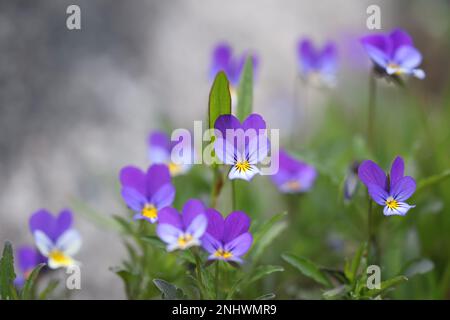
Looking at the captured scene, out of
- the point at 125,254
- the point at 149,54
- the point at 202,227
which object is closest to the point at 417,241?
the point at 202,227

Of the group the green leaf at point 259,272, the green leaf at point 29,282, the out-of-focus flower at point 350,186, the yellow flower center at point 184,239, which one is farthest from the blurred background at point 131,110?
the yellow flower center at point 184,239

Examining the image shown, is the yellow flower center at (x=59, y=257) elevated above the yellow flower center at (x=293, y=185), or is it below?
below

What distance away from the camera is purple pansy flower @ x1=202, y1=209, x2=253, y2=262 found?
1378 mm

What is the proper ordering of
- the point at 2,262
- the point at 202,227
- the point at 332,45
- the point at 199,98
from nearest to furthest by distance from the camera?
the point at 202,227
the point at 2,262
the point at 332,45
the point at 199,98

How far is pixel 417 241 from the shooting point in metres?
1.91

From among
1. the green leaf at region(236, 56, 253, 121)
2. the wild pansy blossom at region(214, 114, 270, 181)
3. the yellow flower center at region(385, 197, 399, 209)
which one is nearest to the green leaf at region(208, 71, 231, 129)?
the wild pansy blossom at region(214, 114, 270, 181)

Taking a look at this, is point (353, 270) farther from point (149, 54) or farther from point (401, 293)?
point (149, 54)

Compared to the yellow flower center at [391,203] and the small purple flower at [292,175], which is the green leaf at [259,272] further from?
the small purple flower at [292,175]

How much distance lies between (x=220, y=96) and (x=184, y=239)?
1.16ft

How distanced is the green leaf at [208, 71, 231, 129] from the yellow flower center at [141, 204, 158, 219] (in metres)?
0.27

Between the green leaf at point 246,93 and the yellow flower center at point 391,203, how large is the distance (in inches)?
17.7

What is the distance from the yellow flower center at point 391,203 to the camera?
55.1 inches

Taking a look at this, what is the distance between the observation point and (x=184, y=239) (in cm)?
135
